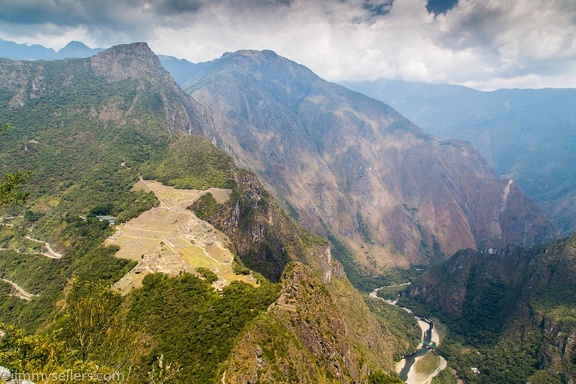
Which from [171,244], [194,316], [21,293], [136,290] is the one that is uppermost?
[171,244]

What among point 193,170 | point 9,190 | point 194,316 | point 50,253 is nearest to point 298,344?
point 194,316

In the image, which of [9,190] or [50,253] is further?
[50,253]

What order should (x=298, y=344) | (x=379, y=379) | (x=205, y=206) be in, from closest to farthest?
A: 1. (x=298, y=344)
2. (x=379, y=379)
3. (x=205, y=206)

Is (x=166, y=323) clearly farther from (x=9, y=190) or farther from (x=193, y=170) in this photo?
A: (x=193, y=170)

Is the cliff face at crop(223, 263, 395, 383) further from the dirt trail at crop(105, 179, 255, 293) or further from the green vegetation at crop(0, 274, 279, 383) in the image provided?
the dirt trail at crop(105, 179, 255, 293)

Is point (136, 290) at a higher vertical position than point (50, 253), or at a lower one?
higher

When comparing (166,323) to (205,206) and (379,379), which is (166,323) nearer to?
(379,379)

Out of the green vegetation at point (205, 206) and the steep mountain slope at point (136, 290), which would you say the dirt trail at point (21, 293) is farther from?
the green vegetation at point (205, 206)

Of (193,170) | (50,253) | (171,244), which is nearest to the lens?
(171,244)

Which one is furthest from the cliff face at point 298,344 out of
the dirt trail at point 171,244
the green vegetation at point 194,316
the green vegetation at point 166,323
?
the dirt trail at point 171,244

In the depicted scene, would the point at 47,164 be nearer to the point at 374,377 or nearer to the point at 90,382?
the point at 374,377

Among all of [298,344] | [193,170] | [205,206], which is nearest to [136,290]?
[298,344]
